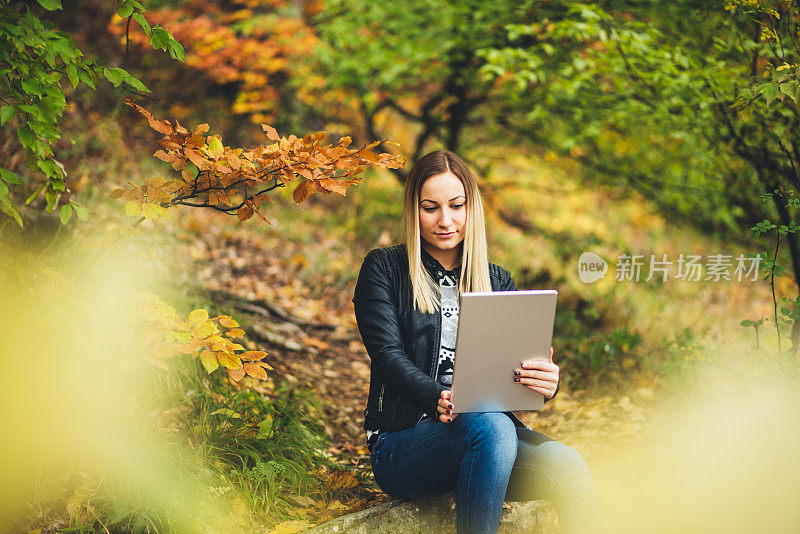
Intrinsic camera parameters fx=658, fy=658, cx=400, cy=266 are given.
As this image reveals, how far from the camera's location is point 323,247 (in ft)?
20.4

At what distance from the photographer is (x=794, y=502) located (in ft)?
8.81

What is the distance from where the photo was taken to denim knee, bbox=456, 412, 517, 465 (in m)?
1.94

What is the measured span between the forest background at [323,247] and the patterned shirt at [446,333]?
1.38ft

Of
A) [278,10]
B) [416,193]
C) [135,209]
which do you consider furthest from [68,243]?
[278,10]

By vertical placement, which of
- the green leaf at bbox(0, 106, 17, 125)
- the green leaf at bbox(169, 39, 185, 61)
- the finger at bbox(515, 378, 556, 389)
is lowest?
the finger at bbox(515, 378, 556, 389)

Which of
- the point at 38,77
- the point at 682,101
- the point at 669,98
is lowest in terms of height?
the point at 38,77

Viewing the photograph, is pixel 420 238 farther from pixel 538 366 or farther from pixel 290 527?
pixel 290 527

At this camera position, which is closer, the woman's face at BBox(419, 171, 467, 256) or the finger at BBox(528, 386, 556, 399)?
the finger at BBox(528, 386, 556, 399)

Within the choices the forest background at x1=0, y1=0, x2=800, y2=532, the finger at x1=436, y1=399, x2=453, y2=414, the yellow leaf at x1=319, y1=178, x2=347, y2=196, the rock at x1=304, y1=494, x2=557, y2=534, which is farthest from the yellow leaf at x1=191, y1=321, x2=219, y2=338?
the finger at x1=436, y1=399, x2=453, y2=414

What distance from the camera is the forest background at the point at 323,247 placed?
222 centimetres

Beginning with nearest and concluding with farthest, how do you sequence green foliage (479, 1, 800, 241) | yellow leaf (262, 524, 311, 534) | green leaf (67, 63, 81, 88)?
green leaf (67, 63, 81, 88), yellow leaf (262, 524, 311, 534), green foliage (479, 1, 800, 241)

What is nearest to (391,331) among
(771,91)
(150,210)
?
(150,210)

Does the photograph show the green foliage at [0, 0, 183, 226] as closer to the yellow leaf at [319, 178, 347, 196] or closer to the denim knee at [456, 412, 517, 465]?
the yellow leaf at [319, 178, 347, 196]

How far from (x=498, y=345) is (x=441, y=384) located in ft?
1.17
